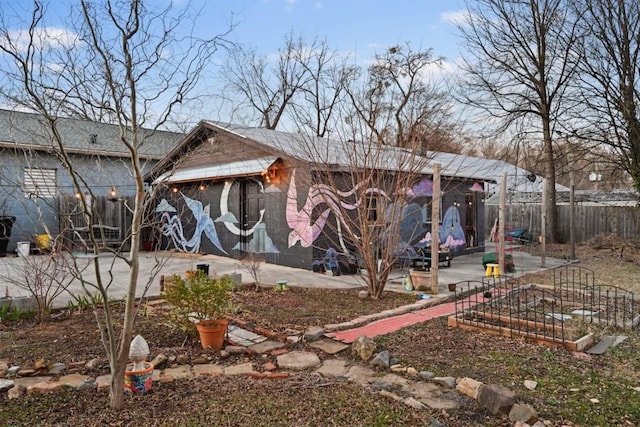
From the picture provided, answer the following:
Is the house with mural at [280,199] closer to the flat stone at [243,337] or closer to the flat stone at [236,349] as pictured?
the flat stone at [243,337]

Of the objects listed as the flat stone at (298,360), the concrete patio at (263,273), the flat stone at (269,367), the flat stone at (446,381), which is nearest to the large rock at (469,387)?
the flat stone at (446,381)

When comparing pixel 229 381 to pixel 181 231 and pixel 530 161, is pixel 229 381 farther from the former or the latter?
pixel 530 161

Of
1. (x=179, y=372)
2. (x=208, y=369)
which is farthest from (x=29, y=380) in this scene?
(x=208, y=369)

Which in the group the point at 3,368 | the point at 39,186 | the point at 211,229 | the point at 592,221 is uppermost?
the point at 39,186

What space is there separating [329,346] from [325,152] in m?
5.75

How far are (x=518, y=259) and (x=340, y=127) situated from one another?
792 cm

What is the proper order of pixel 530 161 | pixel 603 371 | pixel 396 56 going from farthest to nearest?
pixel 396 56, pixel 530 161, pixel 603 371

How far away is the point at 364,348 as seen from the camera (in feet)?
13.8

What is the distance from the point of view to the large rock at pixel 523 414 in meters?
2.80

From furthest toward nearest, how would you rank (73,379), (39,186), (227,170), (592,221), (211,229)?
(592,221)
(211,229)
(227,170)
(39,186)
(73,379)

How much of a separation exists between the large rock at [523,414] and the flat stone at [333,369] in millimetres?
1430

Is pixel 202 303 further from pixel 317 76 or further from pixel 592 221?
pixel 317 76

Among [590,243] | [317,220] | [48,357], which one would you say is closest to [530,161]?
[590,243]

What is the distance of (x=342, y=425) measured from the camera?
9.18 feet
